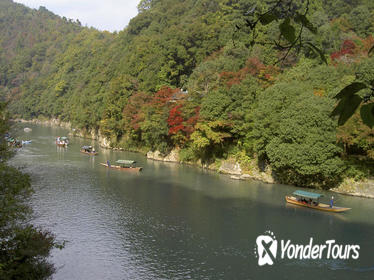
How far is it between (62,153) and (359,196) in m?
33.5

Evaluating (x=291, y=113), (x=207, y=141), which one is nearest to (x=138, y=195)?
(x=207, y=141)

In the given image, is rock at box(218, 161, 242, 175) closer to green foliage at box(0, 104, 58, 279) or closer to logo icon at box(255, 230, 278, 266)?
logo icon at box(255, 230, 278, 266)

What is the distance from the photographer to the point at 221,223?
66.1 feet

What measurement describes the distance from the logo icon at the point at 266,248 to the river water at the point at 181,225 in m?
0.26

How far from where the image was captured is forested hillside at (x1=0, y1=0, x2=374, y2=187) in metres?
26.1

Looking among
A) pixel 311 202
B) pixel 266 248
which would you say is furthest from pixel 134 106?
pixel 266 248

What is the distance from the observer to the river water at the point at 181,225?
1500 centimetres

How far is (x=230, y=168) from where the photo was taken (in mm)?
33344

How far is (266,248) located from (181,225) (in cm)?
512

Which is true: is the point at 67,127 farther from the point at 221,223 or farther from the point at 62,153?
the point at 221,223

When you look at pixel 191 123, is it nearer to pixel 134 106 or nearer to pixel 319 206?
pixel 134 106

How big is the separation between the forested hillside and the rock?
710mm

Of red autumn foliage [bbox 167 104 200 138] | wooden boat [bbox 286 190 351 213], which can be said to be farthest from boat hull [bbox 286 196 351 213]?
red autumn foliage [bbox 167 104 200 138]

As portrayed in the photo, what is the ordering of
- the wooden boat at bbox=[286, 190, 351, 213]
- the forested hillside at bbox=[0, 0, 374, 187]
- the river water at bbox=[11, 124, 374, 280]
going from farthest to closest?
the forested hillside at bbox=[0, 0, 374, 187], the wooden boat at bbox=[286, 190, 351, 213], the river water at bbox=[11, 124, 374, 280]
